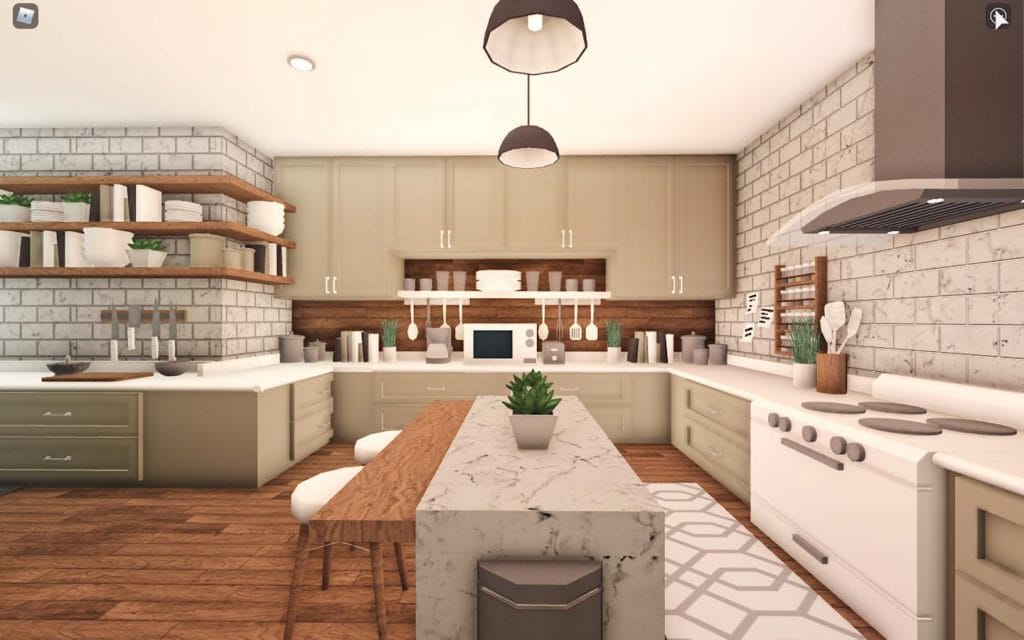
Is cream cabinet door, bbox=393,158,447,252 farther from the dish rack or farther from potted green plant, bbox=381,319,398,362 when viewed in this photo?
the dish rack

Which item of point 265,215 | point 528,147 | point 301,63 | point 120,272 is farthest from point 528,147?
point 120,272

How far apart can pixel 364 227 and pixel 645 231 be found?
2.48m

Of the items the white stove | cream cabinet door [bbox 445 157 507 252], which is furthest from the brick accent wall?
cream cabinet door [bbox 445 157 507 252]

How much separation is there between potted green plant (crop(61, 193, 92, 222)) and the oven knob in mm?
4808

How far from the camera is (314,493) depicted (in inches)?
67.6

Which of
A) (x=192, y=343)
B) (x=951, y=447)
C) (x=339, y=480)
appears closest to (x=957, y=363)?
(x=951, y=447)

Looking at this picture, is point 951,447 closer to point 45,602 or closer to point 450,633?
point 450,633

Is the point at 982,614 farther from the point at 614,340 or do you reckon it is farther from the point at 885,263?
the point at 614,340

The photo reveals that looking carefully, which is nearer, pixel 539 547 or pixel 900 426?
pixel 539 547

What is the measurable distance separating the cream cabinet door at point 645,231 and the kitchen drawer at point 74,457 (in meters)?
3.78

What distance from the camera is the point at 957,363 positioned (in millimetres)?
2064

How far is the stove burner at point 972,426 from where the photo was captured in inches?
64.7

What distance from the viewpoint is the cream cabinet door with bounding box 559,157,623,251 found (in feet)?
13.7

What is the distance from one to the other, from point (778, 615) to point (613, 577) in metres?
1.26
